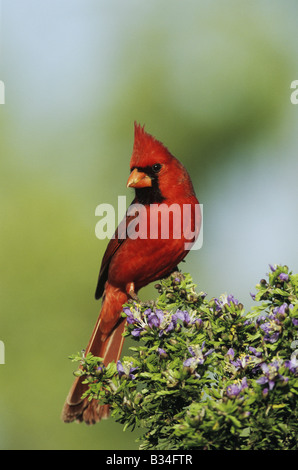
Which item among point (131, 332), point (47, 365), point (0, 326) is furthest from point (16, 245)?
point (131, 332)

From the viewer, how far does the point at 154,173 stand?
3.46 meters

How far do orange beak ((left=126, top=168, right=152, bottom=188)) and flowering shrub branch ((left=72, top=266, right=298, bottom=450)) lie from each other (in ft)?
3.65

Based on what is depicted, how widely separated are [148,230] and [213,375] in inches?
58.8

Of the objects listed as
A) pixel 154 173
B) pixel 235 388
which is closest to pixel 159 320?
pixel 235 388

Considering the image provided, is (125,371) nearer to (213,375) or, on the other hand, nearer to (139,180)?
(213,375)

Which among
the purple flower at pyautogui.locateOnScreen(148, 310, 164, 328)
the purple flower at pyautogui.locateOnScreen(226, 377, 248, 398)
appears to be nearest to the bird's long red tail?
the purple flower at pyautogui.locateOnScreen(148, 310, 164, 328)

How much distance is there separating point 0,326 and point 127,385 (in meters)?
2.83

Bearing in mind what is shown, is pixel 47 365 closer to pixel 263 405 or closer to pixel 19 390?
pixel 19 390

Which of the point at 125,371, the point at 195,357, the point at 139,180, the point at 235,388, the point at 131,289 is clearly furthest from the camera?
the point at 131,289

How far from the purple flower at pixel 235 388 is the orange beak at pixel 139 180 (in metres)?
1.74

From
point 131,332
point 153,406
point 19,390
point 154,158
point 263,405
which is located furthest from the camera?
point 19,390

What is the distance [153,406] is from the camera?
208 centimetres

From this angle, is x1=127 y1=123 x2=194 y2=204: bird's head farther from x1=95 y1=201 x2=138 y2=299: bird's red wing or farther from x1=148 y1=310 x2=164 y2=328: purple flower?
x1=148 y1=310 x2=164 y2=328: purple flower
